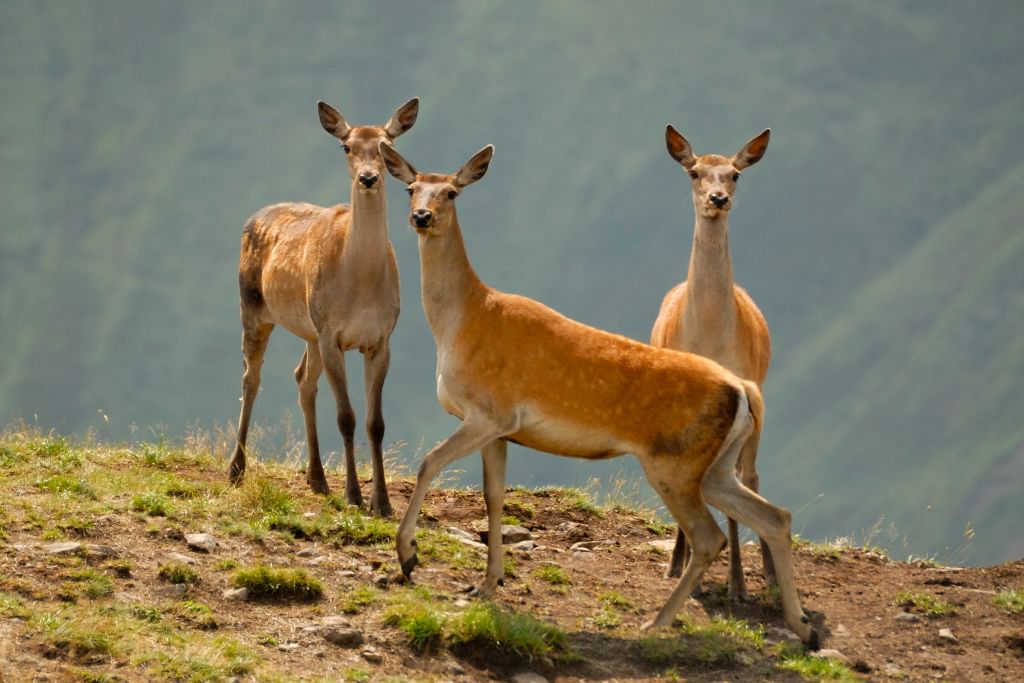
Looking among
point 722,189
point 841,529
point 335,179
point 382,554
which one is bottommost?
point 382,554

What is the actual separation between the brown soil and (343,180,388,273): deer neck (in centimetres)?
202

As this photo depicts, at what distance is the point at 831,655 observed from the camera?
9844 millimetres

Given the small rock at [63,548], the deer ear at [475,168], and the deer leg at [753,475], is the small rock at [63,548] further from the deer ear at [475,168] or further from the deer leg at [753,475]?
the deer leg at [753,475]

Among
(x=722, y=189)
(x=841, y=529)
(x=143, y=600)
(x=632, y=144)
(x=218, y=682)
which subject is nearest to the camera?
(x=218, y=682)

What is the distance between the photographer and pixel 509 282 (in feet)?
292

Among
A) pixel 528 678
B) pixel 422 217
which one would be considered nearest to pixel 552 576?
pixel 528 678

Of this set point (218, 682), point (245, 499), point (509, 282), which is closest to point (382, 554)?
point (245, 499)

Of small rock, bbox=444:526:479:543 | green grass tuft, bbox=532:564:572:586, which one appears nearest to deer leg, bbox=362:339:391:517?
small rock, bbox=444:526:479:543

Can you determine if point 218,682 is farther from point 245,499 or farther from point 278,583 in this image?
point 245,499

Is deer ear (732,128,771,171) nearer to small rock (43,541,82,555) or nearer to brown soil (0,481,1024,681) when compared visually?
brown soil (0,481,1024,681)

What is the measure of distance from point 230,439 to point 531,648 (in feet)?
20.0

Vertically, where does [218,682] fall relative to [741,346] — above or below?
below

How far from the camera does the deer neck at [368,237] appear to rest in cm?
1260

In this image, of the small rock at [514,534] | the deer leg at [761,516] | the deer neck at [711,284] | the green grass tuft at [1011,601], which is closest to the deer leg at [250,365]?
the small rock at [514,534]
